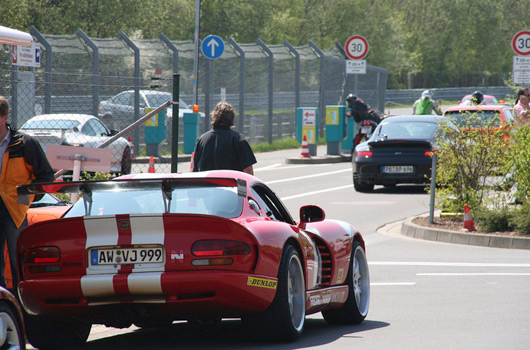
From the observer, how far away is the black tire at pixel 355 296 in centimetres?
876

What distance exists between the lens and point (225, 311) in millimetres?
7066

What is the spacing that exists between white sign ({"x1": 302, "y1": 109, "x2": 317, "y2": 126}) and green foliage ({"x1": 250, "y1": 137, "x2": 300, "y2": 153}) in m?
3.16

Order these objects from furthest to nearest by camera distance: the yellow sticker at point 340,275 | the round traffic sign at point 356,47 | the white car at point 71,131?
1. the round traffic sign at point 356,47
2. the white car at point 71,131
3. the yellow sticker at point 340,275

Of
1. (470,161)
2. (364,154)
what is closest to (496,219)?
(470,161)

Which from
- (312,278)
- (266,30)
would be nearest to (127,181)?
(312,278)

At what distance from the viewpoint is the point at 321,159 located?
30109 millimetres

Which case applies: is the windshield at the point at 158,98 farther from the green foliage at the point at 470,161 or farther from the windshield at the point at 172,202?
the windshield at the point at 172,202

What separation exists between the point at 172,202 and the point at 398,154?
1332 centimetres

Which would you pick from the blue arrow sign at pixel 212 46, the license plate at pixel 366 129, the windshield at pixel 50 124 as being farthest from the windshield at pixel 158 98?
the windshield at pixel 50 124

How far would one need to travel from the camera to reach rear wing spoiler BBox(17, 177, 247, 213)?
7.12m

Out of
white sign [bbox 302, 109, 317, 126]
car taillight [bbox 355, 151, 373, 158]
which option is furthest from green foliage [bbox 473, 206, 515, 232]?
white sign [bbox 302, 109, 317, 126]

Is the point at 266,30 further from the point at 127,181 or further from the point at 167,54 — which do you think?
the point at 127,181

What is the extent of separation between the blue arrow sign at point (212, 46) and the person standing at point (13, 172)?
70.6ft

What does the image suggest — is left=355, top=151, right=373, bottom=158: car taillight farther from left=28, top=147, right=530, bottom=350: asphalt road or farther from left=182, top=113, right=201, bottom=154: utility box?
left=182, top=113, right=201, bottom=154: utility box
